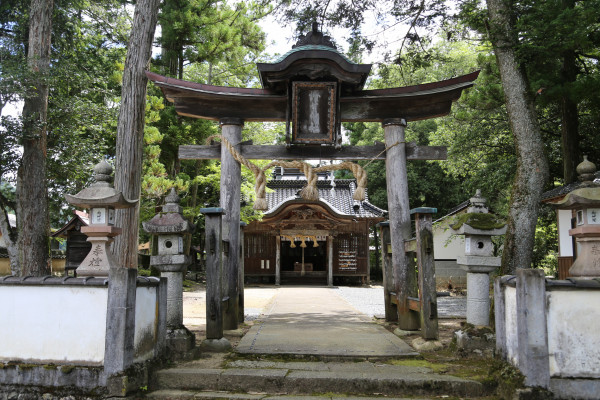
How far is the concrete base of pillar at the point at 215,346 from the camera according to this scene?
18.4 ft

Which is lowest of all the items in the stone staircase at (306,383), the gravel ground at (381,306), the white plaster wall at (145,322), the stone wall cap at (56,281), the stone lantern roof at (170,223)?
the gravel ground at (381,306)

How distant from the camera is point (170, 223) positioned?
5.48 meters

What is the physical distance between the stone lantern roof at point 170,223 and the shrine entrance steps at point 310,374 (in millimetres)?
1546

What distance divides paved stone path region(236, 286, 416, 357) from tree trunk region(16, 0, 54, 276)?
5.62 m

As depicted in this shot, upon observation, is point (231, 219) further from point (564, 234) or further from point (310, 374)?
point (564, 234)

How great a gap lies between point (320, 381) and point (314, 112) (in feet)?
14.4

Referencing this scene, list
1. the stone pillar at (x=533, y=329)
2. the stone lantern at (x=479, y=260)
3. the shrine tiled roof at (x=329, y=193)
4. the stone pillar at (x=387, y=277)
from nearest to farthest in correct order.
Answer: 1. the stone pillar at (x=533, y=329)
2. the stone lantern at (x=479, y=260)
3. the stone pillar at (x=387, y=277)
4. the shrine tiled roof at (x=329, y=193)

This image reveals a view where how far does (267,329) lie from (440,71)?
906 inches

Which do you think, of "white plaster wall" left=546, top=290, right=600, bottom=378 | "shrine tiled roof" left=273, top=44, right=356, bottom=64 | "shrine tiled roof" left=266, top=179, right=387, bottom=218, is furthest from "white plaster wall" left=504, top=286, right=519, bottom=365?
"shrine tiled roof" left=266, top=179, right=387, bottom=218

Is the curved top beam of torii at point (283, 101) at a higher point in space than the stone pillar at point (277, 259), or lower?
higher

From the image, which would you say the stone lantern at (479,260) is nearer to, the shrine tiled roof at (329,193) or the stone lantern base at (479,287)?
the stone lantern base at (479,287)

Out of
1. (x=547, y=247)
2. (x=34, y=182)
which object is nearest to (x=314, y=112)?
(x=34, y=182)

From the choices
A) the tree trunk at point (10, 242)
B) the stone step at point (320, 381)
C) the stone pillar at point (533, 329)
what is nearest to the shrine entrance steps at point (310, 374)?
the stone step at point (320, 381)

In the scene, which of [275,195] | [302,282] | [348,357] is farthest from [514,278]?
[275,195]
